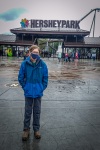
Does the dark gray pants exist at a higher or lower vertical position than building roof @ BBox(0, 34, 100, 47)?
lower

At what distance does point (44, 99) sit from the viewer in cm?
770

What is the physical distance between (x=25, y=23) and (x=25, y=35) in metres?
4.52

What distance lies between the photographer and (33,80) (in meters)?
4.44

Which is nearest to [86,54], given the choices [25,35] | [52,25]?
[52,25]

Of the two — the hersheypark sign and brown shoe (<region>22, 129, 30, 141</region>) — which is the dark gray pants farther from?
the hersheypark sign

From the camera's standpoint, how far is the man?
4391 millimetres

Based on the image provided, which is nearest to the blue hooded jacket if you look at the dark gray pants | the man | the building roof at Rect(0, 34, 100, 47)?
the man

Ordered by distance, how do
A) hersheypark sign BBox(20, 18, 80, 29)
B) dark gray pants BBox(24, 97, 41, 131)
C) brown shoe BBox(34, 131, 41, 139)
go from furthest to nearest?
hersheypark sign BBox(20, 18, 80, 29) < dark gray pants BBox(24, 97, 41, 131) < brown shoe BBox(34, 131, 41, 139)

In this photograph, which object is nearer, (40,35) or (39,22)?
(40,35)

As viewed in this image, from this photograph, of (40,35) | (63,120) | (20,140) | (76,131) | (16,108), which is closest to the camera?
(20,140)

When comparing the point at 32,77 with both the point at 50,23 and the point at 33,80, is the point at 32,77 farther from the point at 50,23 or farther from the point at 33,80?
the point at 50,23

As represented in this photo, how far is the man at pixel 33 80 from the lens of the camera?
4.39 metres

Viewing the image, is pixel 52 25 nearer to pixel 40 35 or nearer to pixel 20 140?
pixel 40 35

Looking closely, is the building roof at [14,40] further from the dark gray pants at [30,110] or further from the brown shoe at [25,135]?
the brown shoe at [25,135]
